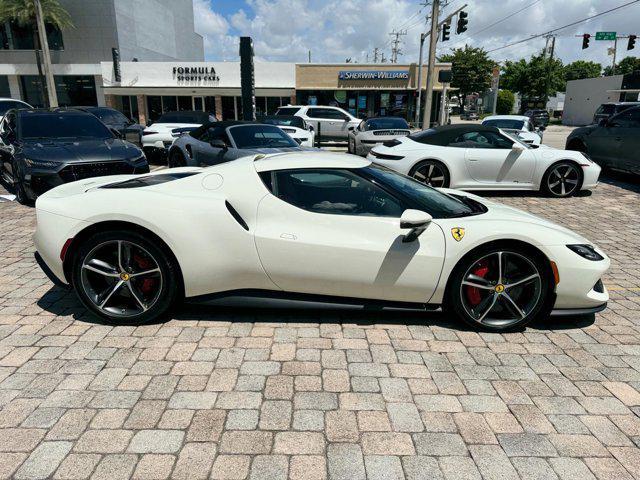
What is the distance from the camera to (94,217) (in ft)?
11.4

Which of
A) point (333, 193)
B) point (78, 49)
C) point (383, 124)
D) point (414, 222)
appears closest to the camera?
point (414, 222)


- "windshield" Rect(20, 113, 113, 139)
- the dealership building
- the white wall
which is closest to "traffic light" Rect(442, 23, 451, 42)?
the dealership building

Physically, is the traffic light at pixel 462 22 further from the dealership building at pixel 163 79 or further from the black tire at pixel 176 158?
the black tire at pixel 176 158

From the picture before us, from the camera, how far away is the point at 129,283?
140 inches

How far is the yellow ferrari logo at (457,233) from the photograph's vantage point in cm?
345

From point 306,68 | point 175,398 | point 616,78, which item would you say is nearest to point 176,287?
point 175,398

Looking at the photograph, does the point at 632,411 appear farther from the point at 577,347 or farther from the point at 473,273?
the point at 473,273

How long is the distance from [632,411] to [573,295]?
40.0 inches

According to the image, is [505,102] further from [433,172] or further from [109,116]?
[433,172]

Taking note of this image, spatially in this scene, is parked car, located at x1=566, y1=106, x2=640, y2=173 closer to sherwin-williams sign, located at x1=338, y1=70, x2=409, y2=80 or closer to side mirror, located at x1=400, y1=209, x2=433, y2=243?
side mirror, located at x1=400, y1=209, x2=433, y2=243

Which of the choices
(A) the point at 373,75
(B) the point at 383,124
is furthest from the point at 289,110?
(A) the point at 373,75

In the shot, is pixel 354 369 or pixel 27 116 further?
pixel 27 116

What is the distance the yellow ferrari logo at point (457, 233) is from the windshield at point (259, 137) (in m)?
5.66

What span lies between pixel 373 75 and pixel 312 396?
33.2m
